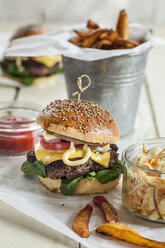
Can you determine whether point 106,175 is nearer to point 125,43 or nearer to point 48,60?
point 125,43

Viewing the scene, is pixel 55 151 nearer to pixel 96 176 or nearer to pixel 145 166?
pixel 96 176

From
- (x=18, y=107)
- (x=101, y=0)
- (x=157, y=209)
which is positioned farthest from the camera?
(x=101, y=0)

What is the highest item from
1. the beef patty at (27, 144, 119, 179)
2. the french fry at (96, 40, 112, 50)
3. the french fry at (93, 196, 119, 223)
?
the french fry at (96, 40, 112, 50)

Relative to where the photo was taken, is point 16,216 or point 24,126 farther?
point 24,126

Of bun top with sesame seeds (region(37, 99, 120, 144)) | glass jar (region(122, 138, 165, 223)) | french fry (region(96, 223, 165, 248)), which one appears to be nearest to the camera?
french fry (region(96, 223, 165, 248))

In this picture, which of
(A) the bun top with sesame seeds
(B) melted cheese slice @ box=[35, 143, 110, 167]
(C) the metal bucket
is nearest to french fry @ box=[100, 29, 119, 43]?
(C) the metal bucket

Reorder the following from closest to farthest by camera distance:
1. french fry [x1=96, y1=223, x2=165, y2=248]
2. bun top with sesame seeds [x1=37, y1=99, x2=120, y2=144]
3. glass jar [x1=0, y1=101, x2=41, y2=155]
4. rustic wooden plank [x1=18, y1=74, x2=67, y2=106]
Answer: french fry [x1=96, y1=223, x2=165, y2=248], bun top with sesame seeds [x1=37, y1=99, x2=120, y2=144], glass jar [x1=0, y1=101, x2=41, y2=155], rustic wooden plank [x1=18, y1=74, x2=67, y2=106]

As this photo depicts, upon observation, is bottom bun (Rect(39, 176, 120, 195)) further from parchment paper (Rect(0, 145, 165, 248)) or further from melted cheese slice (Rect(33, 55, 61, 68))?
melted cheese slice (Rect(33, 55, 61, 68))

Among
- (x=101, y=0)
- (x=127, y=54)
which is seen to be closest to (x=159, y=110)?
(x=127, y=54)

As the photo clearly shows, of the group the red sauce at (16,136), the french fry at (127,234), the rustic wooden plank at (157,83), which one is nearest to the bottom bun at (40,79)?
the rustic wooden plank at (157,83)
